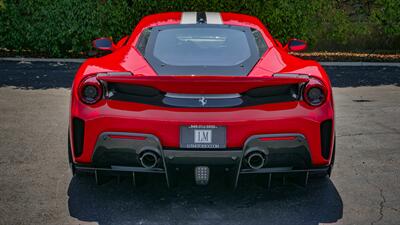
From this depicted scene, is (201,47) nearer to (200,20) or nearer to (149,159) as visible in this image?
(200,20)

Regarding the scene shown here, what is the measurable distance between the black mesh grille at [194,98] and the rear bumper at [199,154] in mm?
248

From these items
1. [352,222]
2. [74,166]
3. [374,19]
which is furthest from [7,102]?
[374,19]

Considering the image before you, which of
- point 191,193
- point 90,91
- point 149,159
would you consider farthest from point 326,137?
point 90,91

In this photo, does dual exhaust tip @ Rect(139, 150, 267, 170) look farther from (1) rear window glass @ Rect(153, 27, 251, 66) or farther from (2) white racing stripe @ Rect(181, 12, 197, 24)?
(2) white racing stripe @ Rect(181, 12, 197, 24)

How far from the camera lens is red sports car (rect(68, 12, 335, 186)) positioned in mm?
4828

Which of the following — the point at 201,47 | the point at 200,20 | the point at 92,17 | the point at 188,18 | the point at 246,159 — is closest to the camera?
the point at 246,159

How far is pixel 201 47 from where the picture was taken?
235 inches

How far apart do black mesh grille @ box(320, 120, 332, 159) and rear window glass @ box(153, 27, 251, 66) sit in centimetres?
82

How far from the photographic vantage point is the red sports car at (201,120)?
4828 mm

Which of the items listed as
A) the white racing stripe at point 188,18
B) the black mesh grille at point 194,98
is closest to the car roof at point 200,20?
the white racing stripe at point 188,18

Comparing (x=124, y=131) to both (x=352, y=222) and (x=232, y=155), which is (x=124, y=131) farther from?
(x=352, y=222)

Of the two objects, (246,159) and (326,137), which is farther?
(326,137)

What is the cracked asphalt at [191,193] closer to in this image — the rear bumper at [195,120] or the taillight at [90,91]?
the rear bumper at [195,120]

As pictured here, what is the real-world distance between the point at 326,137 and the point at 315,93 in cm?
34
